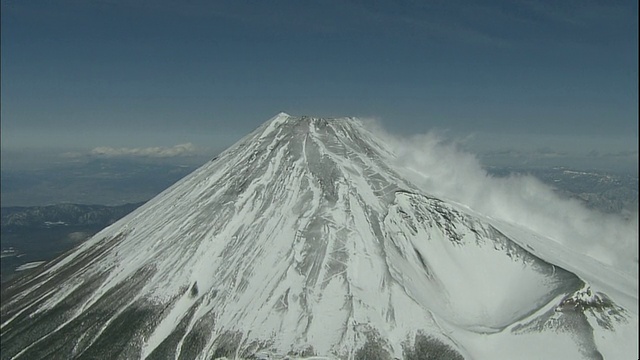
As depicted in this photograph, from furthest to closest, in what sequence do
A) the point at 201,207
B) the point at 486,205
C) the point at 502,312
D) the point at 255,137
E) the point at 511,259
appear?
the point at 255,137, the point at 486,205, the point at 201,207, the point at 511,259, the point at 502,312

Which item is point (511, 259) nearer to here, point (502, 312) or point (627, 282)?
point (502, 312)

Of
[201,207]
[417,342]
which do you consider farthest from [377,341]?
[201,207]

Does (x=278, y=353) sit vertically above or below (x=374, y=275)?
below

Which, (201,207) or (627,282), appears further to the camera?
(201,207)

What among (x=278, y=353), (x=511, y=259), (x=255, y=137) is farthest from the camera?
(x=255, y=137)

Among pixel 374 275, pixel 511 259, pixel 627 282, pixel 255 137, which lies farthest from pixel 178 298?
pixel 627 282

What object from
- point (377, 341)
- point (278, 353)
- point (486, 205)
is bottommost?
point (278, 353)

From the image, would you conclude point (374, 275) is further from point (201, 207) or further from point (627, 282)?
point (627, 282)
